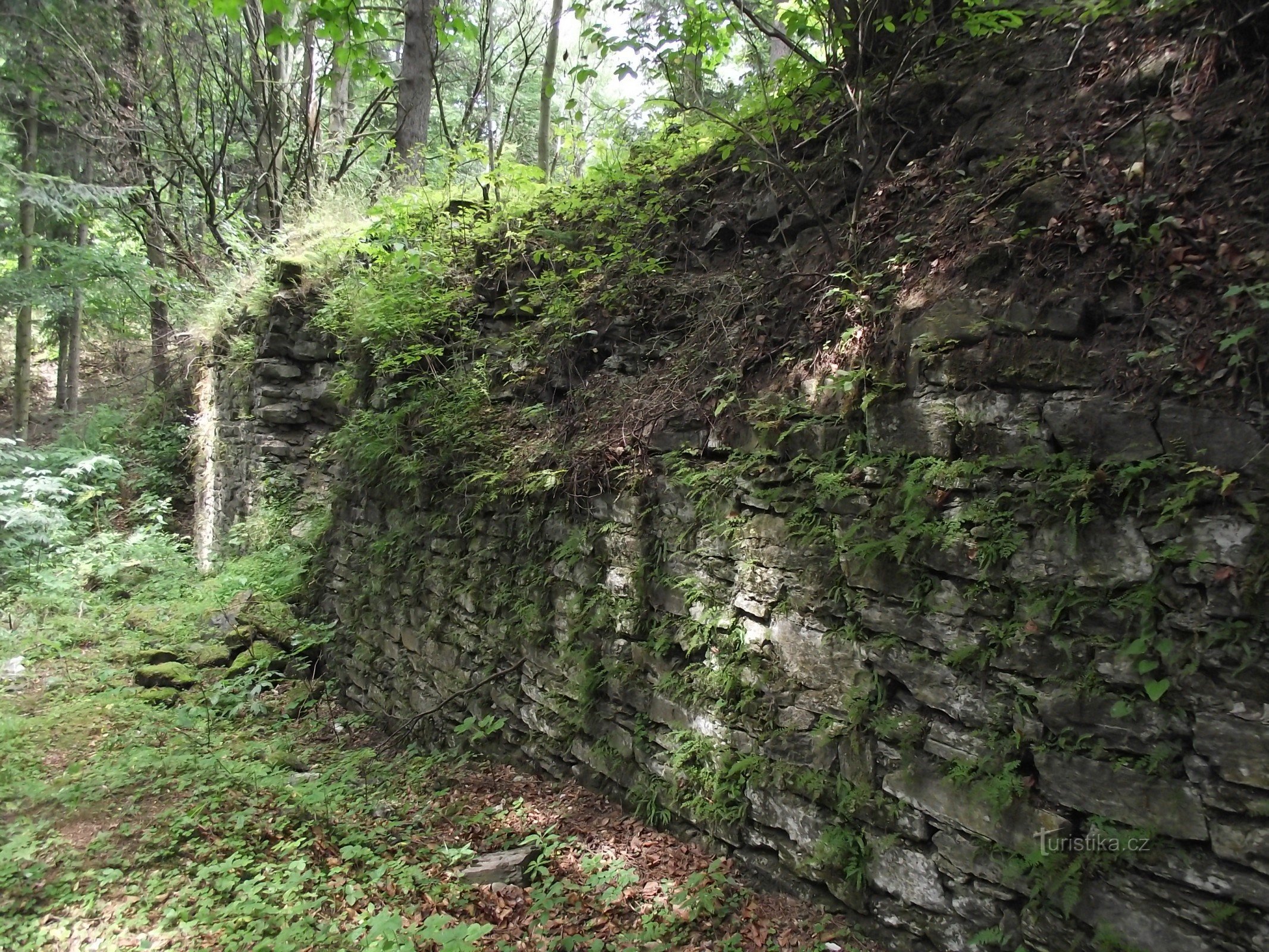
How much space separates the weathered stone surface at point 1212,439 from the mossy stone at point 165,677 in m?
7.57

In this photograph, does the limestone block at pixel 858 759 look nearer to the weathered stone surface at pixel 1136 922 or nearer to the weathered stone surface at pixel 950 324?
the weathered stone surface at pixel 1136 922

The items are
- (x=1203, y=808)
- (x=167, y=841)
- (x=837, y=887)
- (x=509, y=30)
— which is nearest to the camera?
(x=1203, y=808)

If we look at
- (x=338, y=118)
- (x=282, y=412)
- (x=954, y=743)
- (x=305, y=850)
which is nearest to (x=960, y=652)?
(x=954, y=743)

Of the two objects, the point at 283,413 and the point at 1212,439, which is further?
the point at 283,413

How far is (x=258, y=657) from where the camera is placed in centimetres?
700

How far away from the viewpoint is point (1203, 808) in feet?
6.77

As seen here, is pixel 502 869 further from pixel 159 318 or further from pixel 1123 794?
pixel 159 318

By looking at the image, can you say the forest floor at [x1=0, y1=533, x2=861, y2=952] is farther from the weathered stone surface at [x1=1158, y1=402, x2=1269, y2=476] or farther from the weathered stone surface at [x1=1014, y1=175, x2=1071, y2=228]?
the weathered stone surface at [x1=1014, y1=175, x2=1071, y2=228]

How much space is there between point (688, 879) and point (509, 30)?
536 inches

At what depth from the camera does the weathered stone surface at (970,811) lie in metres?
2.36

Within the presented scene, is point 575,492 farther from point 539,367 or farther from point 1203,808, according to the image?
point 1203,808

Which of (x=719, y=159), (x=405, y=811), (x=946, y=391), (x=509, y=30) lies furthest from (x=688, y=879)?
(x=509, y=30)

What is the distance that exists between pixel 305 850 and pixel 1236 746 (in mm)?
4145

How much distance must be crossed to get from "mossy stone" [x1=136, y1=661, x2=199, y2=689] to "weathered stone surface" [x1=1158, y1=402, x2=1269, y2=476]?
7572 millimetres
